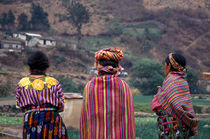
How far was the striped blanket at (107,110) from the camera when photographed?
3.27 m

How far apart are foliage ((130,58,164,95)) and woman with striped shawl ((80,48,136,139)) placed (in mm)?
26566

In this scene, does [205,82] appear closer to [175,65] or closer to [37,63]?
[175,65]

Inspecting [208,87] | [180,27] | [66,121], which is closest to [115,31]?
[180,27]

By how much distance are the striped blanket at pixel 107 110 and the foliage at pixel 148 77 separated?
26593 millimetres

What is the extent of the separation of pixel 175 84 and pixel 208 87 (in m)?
34.7

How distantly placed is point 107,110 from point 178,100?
1079 millimetres

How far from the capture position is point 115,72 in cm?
350

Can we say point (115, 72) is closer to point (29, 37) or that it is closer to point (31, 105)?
point (31, 105)

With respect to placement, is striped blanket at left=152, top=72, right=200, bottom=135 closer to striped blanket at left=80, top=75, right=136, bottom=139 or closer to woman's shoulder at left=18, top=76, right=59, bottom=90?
striped blanket at left=80, top=75, right=136, bottom=139

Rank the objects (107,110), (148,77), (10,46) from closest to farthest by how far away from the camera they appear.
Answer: (107,110), (148,77), (10,46)

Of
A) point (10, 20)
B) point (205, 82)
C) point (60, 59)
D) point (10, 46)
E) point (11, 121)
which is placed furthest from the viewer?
point (10, 20)

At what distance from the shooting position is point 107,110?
10.8ft

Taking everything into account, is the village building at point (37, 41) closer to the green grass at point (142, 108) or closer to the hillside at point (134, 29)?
the hillside at point (134, 29)

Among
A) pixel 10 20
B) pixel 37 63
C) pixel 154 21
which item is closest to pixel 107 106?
pixel 37 63
